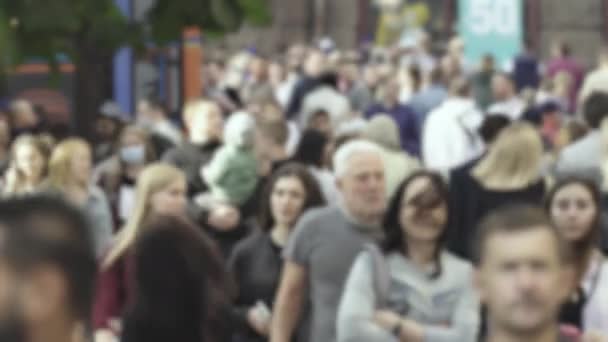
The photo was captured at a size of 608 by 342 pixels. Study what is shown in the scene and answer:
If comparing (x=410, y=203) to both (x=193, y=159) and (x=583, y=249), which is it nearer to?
(x=583, y=249)

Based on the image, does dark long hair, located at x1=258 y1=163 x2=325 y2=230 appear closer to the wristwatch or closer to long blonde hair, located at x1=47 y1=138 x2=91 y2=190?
long blonde hair, located at x1=47 y1=138 x2=91 y2=190

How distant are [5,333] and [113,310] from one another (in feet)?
A: 21.1

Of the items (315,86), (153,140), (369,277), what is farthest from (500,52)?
(369,277)

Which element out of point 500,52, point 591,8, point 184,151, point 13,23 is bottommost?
point 591,8

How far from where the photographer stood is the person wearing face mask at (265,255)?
30.5 ft

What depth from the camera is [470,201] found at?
1069 centimetres

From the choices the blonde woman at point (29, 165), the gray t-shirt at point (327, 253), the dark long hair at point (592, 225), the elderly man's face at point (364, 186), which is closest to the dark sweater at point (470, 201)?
the dark long hair at point (592, 225)

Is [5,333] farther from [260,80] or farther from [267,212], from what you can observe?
[260,80]

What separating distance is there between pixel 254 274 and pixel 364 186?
1.39 m

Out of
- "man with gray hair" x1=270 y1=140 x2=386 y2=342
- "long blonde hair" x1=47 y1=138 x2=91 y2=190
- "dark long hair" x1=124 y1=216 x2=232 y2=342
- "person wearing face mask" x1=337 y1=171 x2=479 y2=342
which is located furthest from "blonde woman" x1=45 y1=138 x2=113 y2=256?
"person wearing face mask" x1=337 y1=171 x2=479 y2=342

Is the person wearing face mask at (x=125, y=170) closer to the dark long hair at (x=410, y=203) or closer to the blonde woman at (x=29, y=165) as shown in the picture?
the blonde woman at (x=29, y=165)

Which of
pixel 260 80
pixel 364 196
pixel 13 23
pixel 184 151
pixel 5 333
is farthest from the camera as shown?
pixel 260 80

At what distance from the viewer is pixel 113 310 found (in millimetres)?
9070

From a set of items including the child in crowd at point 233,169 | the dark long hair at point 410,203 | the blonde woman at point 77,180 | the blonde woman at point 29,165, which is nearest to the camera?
the dark long hair at point 410,203
